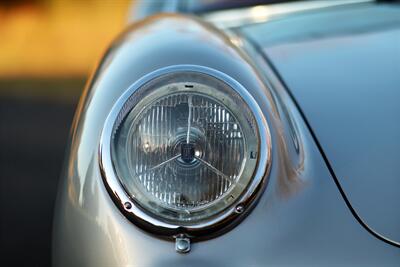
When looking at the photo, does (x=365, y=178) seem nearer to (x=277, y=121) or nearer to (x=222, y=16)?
(x=277, y=121)

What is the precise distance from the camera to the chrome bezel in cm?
127

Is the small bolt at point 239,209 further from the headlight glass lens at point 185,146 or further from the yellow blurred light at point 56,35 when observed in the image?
the yellow blurred light at point 56,35

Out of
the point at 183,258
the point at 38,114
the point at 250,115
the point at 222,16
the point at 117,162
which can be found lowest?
the point at 183,258

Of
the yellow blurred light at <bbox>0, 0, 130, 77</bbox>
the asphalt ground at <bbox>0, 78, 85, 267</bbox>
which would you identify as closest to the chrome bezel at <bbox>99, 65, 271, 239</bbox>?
the asphalt ground at <bbox>0, 78, 85, 267</bbox>

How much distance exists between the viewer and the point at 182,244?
1267 millimetres

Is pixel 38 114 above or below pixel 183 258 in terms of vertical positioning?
above

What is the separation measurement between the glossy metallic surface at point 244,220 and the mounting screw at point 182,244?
0.03ft

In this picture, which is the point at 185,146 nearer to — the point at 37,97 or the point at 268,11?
the point at 268,11

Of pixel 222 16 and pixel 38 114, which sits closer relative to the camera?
pixel 222 16

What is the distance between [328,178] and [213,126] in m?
0.25

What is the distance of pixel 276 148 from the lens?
4.46 feet

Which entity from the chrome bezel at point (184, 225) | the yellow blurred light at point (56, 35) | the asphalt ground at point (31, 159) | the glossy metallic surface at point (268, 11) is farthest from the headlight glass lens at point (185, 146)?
the yellow blurred light at point (56, 35)

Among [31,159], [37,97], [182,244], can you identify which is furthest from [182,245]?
[37,97]

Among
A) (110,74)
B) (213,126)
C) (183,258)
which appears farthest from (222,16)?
(183,258)
